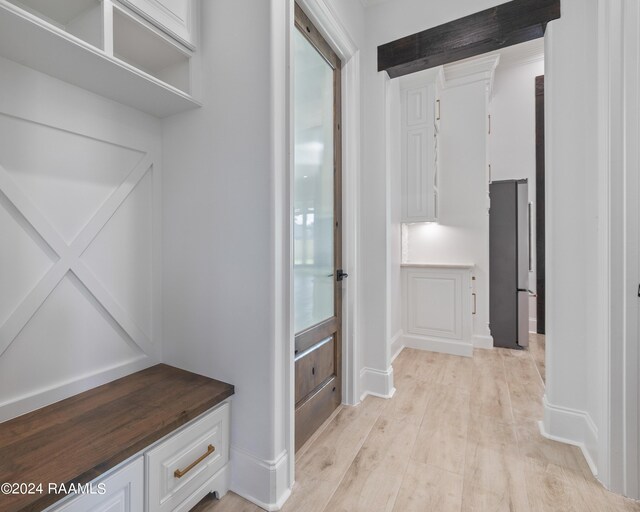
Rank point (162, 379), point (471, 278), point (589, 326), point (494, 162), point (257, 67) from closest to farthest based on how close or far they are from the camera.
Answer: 1. point (257, 67)
2. point (162, 379)
3. point (589, 326)
4. point (471, 278)
5. point (494, 162)

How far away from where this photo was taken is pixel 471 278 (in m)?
3.25

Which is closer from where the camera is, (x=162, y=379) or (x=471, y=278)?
(x=162, y=379)

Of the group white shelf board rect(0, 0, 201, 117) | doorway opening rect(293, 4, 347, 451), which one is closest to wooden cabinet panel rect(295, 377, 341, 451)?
doorway opening rect(293, 4, 347, 451)

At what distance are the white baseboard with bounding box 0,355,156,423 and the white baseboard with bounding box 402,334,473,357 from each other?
2.65m

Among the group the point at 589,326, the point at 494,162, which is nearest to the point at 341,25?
the point at 589,326

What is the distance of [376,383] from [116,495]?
1.74 meters

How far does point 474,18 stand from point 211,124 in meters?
1.82

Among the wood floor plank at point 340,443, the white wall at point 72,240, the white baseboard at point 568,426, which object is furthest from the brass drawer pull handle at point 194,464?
the white baseboard at point 568,426

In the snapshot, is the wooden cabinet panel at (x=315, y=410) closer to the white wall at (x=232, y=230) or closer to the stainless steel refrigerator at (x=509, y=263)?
the white wall at (x=232, y=230)

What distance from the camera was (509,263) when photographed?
3367 millimetres

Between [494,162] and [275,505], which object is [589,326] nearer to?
[275,505]

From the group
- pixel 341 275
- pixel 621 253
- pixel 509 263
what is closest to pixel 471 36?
pixel 621 253

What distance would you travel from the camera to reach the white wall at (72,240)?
1.17 meters

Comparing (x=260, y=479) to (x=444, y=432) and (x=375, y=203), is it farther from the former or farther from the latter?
(x=375, y=203)
